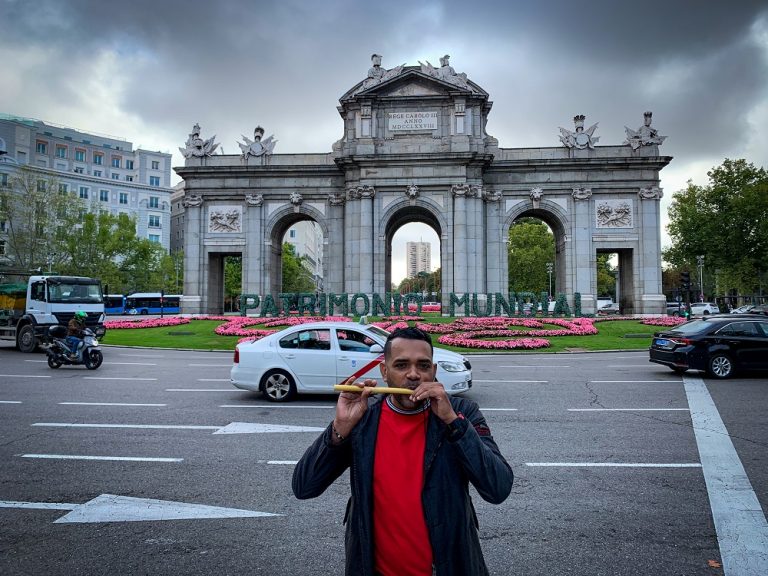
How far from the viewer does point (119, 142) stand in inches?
3327

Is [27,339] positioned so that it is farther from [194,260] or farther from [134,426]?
[194,260]

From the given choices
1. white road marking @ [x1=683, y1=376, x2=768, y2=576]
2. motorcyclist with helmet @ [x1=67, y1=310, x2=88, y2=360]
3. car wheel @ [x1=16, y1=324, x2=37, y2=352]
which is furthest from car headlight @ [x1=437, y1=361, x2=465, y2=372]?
car wheel @ [x1=16, y1=324, x2=37, y2=352]

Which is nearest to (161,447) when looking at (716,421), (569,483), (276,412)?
(276,412)

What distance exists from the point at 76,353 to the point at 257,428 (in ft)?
32.9

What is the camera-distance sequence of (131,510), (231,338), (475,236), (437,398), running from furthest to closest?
(475,236) → (231,338) → (131,510) → (437,398)

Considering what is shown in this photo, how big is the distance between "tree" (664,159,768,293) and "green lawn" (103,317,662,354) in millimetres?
24471

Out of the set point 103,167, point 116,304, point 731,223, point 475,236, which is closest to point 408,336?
point 475,236

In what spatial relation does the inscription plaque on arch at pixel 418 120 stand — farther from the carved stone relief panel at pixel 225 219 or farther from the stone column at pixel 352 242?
the carved stone relief panel at pixel 225 219

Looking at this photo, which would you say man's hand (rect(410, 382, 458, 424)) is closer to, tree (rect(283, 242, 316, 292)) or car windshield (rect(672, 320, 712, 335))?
car windshield (rect(672, 320, 712, 335))

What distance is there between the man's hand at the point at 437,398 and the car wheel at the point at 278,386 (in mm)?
8912

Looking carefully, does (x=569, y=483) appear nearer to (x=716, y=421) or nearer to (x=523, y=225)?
(x=716, y=421)

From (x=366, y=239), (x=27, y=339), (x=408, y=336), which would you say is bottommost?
(x=27, y=339)

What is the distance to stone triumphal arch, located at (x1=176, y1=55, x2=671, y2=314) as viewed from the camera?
33.6 m

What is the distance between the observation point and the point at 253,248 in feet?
121
